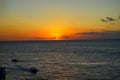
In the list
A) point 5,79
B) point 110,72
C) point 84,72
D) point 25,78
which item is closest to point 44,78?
point 25,78

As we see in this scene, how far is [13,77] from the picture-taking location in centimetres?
5484

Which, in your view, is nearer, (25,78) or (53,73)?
(25,78)

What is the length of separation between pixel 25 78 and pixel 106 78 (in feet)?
51.0

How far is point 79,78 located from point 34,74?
33.6ft

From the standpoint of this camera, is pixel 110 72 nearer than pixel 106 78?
No

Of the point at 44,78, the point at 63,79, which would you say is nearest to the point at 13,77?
the point at 44,78

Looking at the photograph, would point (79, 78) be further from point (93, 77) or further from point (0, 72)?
point (0, 72)

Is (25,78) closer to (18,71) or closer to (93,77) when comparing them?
(18,71)

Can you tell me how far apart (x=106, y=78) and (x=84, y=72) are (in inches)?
320

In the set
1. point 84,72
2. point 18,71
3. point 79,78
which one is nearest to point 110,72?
point 84,72

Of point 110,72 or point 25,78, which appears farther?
point 110,72

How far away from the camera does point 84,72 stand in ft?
200

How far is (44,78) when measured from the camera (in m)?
53.5

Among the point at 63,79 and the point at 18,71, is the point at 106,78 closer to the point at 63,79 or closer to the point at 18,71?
the point at 63,79
